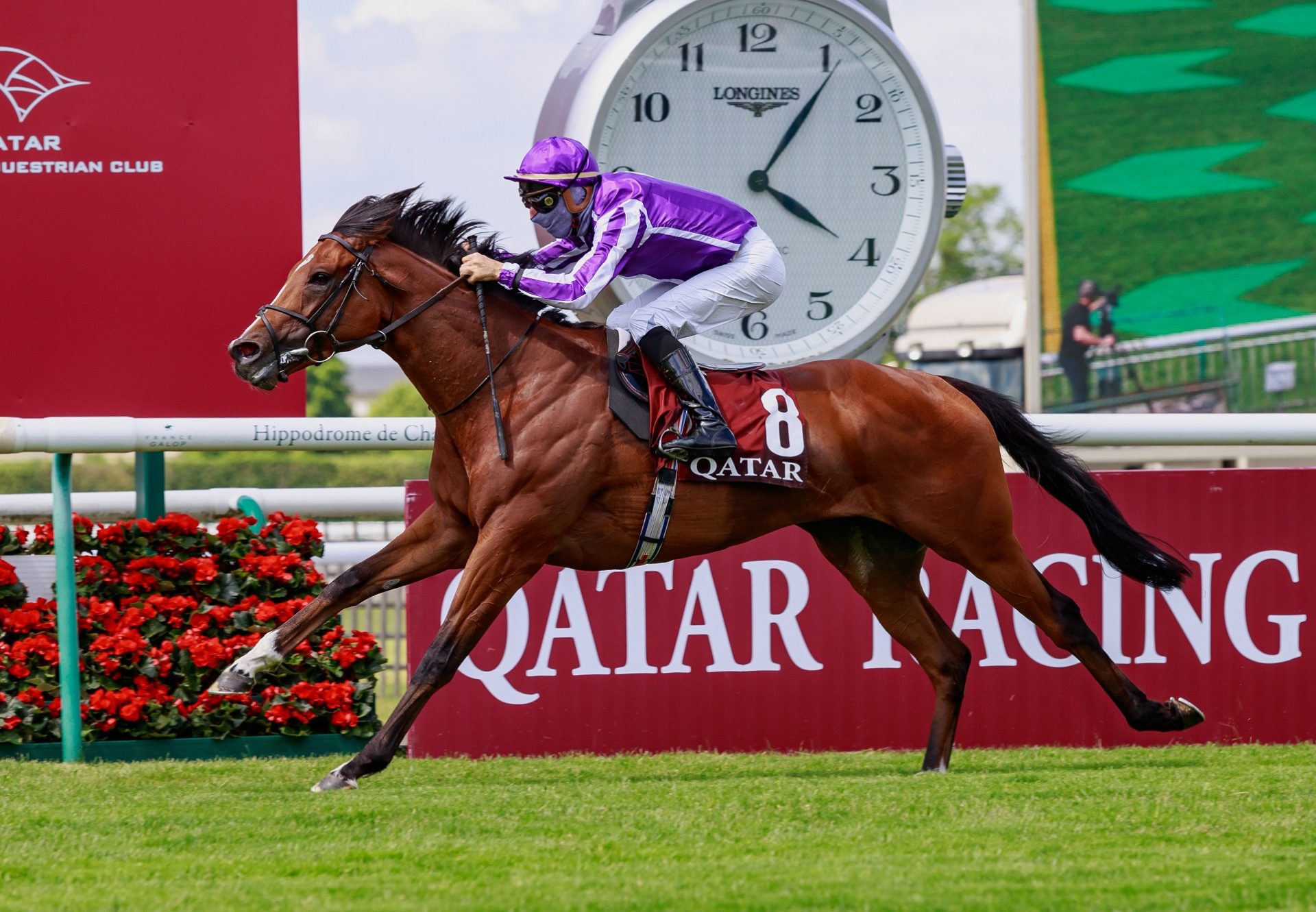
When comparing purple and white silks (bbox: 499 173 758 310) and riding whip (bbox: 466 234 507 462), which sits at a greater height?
purple and white silks (bbox: 499 173 758 310)

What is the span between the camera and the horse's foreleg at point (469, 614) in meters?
5.41

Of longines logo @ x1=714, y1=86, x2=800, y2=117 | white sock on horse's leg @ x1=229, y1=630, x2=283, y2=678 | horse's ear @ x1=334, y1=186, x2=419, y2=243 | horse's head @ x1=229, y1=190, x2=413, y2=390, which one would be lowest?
white sock on horse's leg @ x1=229, y1=630, x2=283, y2=678

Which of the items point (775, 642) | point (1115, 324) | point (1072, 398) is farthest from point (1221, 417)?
point (1115, 324)

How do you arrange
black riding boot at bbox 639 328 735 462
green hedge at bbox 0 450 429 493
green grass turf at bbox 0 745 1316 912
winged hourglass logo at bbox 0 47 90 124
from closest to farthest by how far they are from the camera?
green grass turf at bbox 0 745 1316 912
black riding boot at bbox 639 328 735 462
winged hourglass logo at bbox 0 47 90 124
green hedge at bbox 0 450 429 493

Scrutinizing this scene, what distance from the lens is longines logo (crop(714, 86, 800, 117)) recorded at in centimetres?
677

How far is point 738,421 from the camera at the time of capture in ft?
18.9

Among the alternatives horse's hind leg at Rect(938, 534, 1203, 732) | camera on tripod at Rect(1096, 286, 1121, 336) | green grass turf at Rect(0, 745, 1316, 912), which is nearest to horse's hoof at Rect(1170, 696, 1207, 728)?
horse's hind leg at Rect(938, 534, 1203, 732)

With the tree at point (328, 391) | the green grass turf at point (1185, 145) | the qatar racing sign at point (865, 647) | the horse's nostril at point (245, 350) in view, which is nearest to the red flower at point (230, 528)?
the qatar racing sign at point (865, 647)

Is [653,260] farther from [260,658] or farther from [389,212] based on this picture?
[260,658]

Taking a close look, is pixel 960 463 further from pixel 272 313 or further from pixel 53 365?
pixel 53 365

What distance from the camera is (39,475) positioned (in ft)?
99.7

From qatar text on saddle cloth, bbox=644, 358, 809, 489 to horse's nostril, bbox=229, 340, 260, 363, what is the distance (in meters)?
1.26

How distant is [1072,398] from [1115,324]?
1.96 metres

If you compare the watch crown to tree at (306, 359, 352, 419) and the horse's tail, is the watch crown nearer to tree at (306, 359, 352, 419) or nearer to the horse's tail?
the horse's tail
